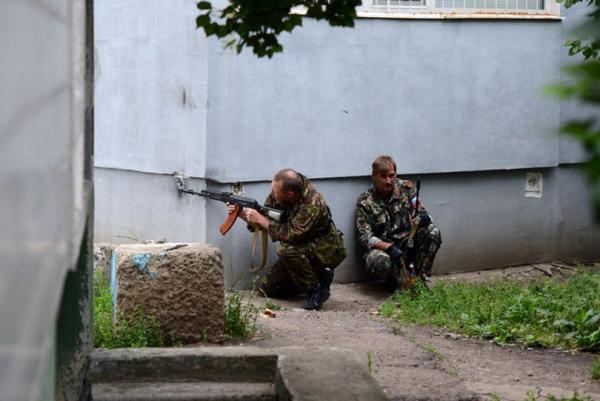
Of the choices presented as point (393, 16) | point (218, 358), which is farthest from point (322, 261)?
A: point (218, 358)

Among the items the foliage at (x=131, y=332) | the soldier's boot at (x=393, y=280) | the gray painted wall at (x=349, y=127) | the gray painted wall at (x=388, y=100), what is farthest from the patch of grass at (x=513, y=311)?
the foliage at (x=131, y=332)

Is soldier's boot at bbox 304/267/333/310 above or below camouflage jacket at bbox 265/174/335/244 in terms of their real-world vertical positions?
below

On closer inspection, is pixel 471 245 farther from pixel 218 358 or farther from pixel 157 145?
pixel 218 358

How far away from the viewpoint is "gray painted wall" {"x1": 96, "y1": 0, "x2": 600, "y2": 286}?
9.38 metres

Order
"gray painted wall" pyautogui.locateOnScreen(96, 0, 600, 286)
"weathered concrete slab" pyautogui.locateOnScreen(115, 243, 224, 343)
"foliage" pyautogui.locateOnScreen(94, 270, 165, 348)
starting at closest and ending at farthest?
1. "foliage" pyautogui.locateOnScreen(94, 270, 165, 348)
2. "weathered concrete slab" pyautogui.locateOnScreen(115, 243, 224, 343)
3. "gray painted wall" pyautogui.locateOnScreen(96, 0, 600, 286)

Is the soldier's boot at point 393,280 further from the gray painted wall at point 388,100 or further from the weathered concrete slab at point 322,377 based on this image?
the weathered concrete slab at point 322,377

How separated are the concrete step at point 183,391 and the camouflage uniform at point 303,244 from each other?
3.92m

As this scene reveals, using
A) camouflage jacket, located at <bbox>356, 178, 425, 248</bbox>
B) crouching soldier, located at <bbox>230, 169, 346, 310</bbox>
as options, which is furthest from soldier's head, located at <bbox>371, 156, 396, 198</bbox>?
crouching soldier, located at <bbox>230, 169, 346, 310</bbox>

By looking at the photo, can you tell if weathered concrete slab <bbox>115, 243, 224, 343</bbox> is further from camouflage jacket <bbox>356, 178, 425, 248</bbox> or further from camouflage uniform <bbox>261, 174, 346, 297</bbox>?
camouflage jacket <bbox>356, 178, 425, 248</bbox>

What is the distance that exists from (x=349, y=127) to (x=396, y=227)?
108 centimetres

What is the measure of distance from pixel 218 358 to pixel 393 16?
18.7 feet

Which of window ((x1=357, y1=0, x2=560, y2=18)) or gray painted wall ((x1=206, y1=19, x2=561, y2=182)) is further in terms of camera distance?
window ((x1=357, y1=0, x2=560, y2=18))

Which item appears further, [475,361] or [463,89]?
[463,89]

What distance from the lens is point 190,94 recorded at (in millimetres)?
9359
